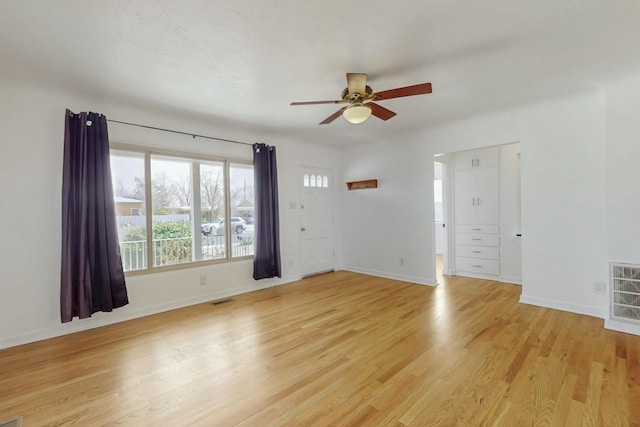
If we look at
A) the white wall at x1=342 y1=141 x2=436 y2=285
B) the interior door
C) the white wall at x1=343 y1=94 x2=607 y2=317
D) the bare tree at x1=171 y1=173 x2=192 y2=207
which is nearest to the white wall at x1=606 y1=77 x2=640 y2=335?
the white wall at x1=343 y1=94 x2=607 y2=317

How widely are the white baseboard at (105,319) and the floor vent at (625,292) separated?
449cm

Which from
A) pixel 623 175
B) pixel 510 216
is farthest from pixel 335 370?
pixel 510 216

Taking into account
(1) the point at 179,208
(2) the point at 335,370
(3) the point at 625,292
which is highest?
(1) the point at 179,208

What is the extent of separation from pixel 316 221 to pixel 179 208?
255 centimetres

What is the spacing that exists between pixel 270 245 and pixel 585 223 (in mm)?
4159

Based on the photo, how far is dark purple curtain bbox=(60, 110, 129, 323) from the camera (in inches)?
117

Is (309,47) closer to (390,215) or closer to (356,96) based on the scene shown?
(356,96)

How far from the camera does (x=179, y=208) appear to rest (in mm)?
3996

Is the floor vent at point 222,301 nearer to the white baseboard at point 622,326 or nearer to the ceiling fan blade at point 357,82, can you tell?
the ceiling fan blade at point 357,82

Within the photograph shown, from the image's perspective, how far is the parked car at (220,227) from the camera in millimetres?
4258

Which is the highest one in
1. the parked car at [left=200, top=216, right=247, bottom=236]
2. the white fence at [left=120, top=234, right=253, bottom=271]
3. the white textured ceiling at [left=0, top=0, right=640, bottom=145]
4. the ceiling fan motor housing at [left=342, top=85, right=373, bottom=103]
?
the white textured ceiling at [left=0, top=0, right=640, bottom=145]

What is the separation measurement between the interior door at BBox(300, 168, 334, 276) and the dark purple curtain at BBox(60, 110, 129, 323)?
2.98 m

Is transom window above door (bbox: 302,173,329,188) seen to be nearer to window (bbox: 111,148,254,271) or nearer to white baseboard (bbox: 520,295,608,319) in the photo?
window (bbox: 111,148,254,271)

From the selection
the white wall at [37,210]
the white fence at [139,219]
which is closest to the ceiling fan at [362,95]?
the white fence at [139,219]
